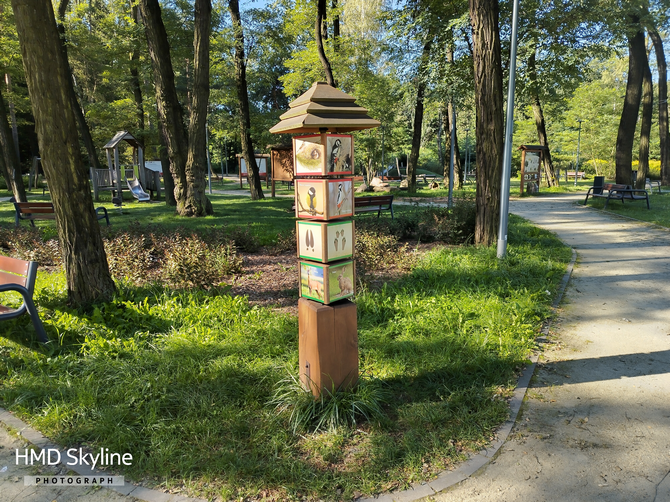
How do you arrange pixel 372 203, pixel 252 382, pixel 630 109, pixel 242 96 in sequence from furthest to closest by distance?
1. pixel 242 96
2. pixel 630 109
3. pixel 372 203
4. pixel 252 382

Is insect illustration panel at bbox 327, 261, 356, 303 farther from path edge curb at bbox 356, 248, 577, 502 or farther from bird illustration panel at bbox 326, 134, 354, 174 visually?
path edge curb at bbox 356, 248, 577, 502

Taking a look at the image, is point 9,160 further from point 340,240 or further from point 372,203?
point 340,240

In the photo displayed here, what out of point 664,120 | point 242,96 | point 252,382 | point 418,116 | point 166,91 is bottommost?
point 252,382

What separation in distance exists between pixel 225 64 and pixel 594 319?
871 inches

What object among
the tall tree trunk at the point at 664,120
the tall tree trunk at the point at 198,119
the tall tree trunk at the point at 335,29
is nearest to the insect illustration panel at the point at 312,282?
the tall tree trunk at the point at 198,119

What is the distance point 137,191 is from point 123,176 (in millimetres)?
1843

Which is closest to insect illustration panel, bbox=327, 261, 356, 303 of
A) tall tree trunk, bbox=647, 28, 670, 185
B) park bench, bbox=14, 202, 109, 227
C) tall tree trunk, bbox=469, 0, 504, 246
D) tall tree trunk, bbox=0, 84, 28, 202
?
tall tree trunk, bbox=469, 0, 504, 246

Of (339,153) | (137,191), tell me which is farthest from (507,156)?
(137,191)

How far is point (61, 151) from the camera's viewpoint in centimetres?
492

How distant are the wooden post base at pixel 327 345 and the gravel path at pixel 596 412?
1.08m

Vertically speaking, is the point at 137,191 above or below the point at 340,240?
above

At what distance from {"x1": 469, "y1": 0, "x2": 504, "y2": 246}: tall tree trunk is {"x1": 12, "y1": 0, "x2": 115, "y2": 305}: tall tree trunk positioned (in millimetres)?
6264

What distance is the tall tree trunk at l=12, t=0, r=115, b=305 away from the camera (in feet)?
15.4

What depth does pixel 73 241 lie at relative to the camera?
512cm
